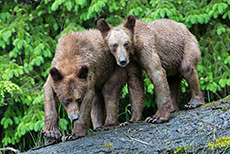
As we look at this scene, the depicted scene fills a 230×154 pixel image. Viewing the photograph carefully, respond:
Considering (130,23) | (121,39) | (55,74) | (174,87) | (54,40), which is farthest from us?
(54,40)

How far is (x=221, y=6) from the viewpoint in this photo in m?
7.48

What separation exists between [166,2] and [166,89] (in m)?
2.73

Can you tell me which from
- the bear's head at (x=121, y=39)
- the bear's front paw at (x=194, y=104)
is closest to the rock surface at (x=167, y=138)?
the bear's front paw at (x=194, y=104)

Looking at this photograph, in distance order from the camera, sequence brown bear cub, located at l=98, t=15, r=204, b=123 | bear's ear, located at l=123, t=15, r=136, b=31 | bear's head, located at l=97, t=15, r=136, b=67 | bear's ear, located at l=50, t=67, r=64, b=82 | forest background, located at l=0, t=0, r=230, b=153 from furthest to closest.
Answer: forest background, located at l=0, t=0, r=230, b=153 < bear's ear, located at l=123, t=15, r=136, b=31 < brown bear cub, located at l=98, t=15, r=204, b=123 < bear's head, located at l=97, t=15, r=136, b=67 < bear's ear, located at l=50, t=67, r=64, b=82

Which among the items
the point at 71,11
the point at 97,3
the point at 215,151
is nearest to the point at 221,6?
the point at 97,3

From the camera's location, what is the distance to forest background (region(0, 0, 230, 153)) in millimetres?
7562

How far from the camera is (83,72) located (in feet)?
16.5

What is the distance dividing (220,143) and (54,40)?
510cm

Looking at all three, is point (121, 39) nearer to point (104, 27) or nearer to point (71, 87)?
point (104, 27)

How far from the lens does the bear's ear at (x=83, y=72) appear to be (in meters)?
4.99

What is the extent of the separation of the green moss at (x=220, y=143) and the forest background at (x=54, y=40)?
10.2 feet

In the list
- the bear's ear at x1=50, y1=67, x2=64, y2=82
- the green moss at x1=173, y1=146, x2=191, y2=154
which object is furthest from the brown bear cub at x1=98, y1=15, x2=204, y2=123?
the bear's ear at x1=50, y1=67, x2=64, y2=82

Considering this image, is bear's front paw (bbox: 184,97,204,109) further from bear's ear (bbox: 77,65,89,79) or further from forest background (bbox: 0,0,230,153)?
bear's ear (bbox: 77,65,89,79)

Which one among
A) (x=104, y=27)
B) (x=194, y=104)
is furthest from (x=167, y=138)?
(x=104, y=27)
